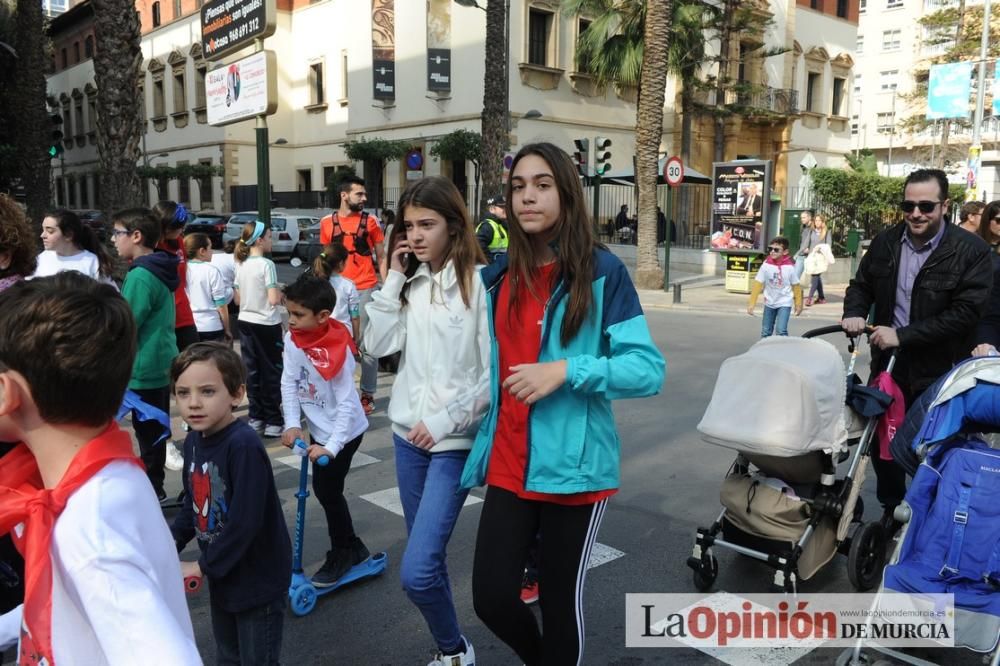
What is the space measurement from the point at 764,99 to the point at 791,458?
3465 cm

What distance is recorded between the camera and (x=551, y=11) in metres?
30.2

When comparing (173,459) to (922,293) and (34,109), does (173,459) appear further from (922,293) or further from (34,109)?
(34,109)

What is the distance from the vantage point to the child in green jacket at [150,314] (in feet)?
15.7

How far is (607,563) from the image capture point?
438cm

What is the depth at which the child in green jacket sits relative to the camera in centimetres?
479

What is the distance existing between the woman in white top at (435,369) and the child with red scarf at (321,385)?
808 mm

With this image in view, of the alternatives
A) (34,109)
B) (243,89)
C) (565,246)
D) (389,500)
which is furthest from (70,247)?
(34,109)

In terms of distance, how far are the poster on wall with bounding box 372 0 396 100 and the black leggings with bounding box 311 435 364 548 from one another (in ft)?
99.8

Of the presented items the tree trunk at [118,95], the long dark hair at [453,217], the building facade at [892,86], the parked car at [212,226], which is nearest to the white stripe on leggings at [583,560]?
the long dark hair at [453,217]

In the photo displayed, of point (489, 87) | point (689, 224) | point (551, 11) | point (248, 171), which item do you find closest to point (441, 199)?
point (489, 87)

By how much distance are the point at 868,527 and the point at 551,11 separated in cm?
2920

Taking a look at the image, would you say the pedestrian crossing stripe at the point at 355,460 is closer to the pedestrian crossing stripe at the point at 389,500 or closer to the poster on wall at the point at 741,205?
the pedestrian crossing stripe at the point at 389,500

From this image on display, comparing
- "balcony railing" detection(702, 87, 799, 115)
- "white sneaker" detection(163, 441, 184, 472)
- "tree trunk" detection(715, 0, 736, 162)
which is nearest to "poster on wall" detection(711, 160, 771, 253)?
A: "tree trunk" detection(715, 0, 736, 162)

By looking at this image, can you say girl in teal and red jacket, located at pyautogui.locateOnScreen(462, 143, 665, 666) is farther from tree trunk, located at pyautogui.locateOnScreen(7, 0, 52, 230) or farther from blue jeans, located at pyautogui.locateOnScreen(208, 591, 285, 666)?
tree trunk, located at pyautogui.locateOnScreen(7, 0, 52, 230)
